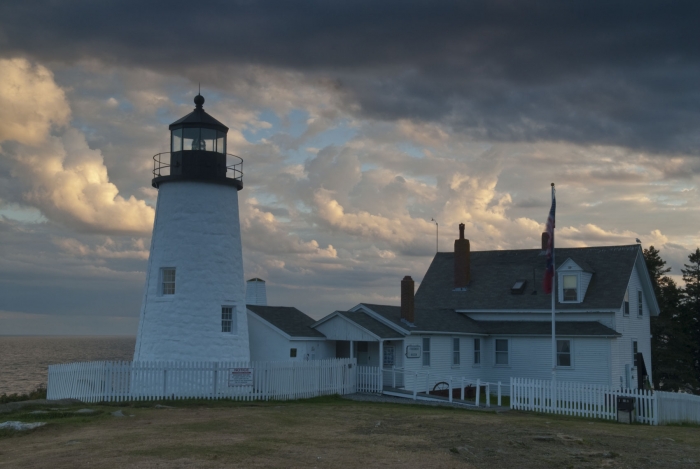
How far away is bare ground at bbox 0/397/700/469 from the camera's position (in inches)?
526

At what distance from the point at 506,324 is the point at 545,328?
8.06 feet

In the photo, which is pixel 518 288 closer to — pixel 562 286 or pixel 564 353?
pixel 562 286

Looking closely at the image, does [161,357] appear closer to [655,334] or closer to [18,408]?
[18,408]

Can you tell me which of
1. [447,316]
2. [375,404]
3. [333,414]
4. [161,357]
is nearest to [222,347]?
[161,357]

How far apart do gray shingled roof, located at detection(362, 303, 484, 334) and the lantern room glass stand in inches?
402

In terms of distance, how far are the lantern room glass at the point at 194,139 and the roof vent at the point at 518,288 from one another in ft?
→ 58.7

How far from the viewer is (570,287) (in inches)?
1412

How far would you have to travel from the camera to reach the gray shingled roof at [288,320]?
3105cm

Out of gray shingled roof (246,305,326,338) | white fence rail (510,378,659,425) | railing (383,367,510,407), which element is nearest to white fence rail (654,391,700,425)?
white fence rail (510,378,659,425)

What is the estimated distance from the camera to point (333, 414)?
69.0 ft

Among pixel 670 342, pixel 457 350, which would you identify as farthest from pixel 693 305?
pixel 457 350

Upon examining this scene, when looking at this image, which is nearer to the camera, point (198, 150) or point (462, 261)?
point (198, 150)

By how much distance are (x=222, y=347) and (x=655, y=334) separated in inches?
1221

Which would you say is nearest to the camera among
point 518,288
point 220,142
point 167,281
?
point 167,281
